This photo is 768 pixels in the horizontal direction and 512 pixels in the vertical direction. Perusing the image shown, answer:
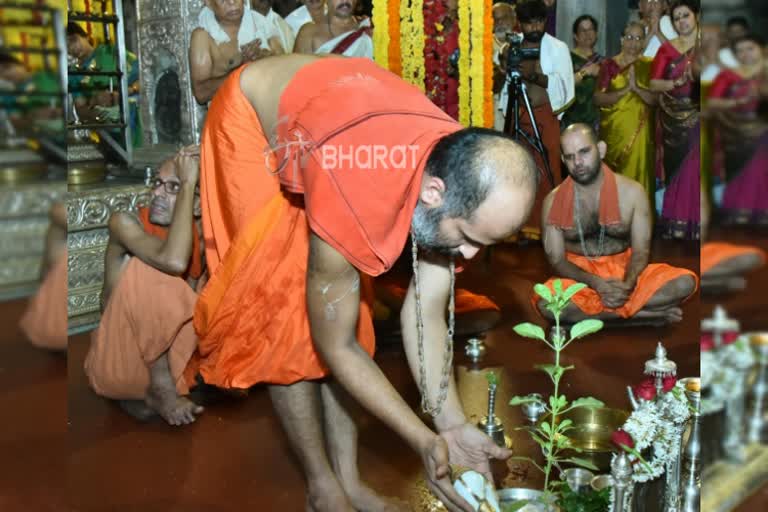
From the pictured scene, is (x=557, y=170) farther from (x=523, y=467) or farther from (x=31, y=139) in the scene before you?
(x=31, y=139)

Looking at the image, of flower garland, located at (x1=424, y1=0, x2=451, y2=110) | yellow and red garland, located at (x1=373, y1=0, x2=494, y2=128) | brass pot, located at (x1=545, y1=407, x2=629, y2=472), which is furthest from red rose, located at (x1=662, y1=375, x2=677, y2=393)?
flower garland, located at (x1=424, y1=0, x2=451, y2=110)

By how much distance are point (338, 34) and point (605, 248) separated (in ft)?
3.91

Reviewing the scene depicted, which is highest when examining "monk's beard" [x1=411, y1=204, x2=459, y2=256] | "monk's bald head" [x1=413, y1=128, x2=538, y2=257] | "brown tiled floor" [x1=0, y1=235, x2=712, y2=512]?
"monk's bald head" [x1=413, y1=128, x2=538, y2=257]

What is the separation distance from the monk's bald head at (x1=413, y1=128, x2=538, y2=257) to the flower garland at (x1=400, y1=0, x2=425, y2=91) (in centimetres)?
152

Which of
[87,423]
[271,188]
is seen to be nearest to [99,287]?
[87,423]

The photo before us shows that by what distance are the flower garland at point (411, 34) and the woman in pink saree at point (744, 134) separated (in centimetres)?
251

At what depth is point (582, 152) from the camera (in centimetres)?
280

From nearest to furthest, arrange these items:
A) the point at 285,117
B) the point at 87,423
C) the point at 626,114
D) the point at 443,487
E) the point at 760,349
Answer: the point at 760,349 < the point at 443,487 < the point at 285,117 < the point at 87,423 < the point at 626,114

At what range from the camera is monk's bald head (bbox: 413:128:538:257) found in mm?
1326

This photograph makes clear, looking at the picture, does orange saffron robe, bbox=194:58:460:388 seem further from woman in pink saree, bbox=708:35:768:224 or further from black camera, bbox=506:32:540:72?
black camera, bbox=506:32:540:72

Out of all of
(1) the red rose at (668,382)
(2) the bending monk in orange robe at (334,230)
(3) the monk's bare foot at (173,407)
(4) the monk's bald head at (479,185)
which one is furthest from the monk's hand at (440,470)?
(3) the monk's bare foot at (173,407)

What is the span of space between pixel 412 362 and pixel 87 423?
1.20 meters

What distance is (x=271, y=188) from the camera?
185cm

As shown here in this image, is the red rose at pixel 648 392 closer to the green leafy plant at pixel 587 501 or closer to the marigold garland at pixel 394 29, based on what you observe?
the green leafy plant at pixel 587 501
